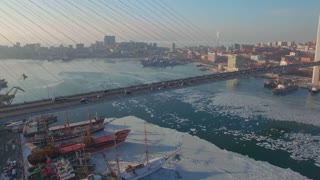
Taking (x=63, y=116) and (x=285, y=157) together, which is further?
(x=63, y=116)

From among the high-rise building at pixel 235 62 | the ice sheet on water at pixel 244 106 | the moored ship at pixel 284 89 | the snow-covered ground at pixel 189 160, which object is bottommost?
the snow-covered ground at pixel 189 160

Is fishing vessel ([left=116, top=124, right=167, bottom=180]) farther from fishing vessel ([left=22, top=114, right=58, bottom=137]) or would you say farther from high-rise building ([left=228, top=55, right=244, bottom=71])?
high-rise building ([left=228, top=55, right=244, bottom=71])

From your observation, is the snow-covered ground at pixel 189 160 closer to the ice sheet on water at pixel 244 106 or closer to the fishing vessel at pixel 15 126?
the fishing vessel at pixel 15 126

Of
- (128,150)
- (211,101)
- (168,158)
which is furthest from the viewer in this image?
(211,101)

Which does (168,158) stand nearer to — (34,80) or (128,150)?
(128,150)

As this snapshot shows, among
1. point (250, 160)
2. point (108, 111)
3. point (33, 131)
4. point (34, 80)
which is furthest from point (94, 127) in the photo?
point (34, 80)

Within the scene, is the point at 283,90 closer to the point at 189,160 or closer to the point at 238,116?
the point at 238,116

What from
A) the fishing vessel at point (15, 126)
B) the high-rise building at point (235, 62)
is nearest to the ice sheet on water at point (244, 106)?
the fishing vessel at point (15, 126)
